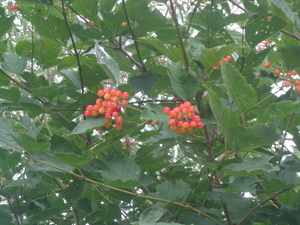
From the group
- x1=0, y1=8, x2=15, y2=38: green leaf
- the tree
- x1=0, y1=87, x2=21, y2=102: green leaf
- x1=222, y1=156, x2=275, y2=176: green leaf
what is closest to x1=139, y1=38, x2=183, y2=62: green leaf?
the tree

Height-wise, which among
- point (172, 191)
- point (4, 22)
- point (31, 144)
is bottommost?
point (172, 191)

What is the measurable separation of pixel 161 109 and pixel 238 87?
215mm

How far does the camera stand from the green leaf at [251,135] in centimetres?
80

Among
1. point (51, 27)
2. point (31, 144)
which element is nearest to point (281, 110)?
point (31, 144)

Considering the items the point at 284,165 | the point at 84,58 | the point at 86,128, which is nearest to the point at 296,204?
the point at 284,165

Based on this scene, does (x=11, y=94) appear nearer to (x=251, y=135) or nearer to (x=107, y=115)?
(x=107, y=115)

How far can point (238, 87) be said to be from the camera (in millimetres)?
805

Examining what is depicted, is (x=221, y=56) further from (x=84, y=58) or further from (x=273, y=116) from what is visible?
(x=84, y=58)

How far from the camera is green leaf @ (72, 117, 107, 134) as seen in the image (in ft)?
2.98

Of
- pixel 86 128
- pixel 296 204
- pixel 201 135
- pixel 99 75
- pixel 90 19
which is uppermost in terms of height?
pixel 90 19

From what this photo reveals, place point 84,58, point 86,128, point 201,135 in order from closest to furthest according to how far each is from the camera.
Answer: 1. point 86,128
2. point 201,135
3. point 84,58

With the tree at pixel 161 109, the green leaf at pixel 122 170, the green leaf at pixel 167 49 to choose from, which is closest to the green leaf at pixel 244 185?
the tree at pixel 161 109

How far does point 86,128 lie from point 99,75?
0.24 metres

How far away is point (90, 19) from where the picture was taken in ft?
3.97
